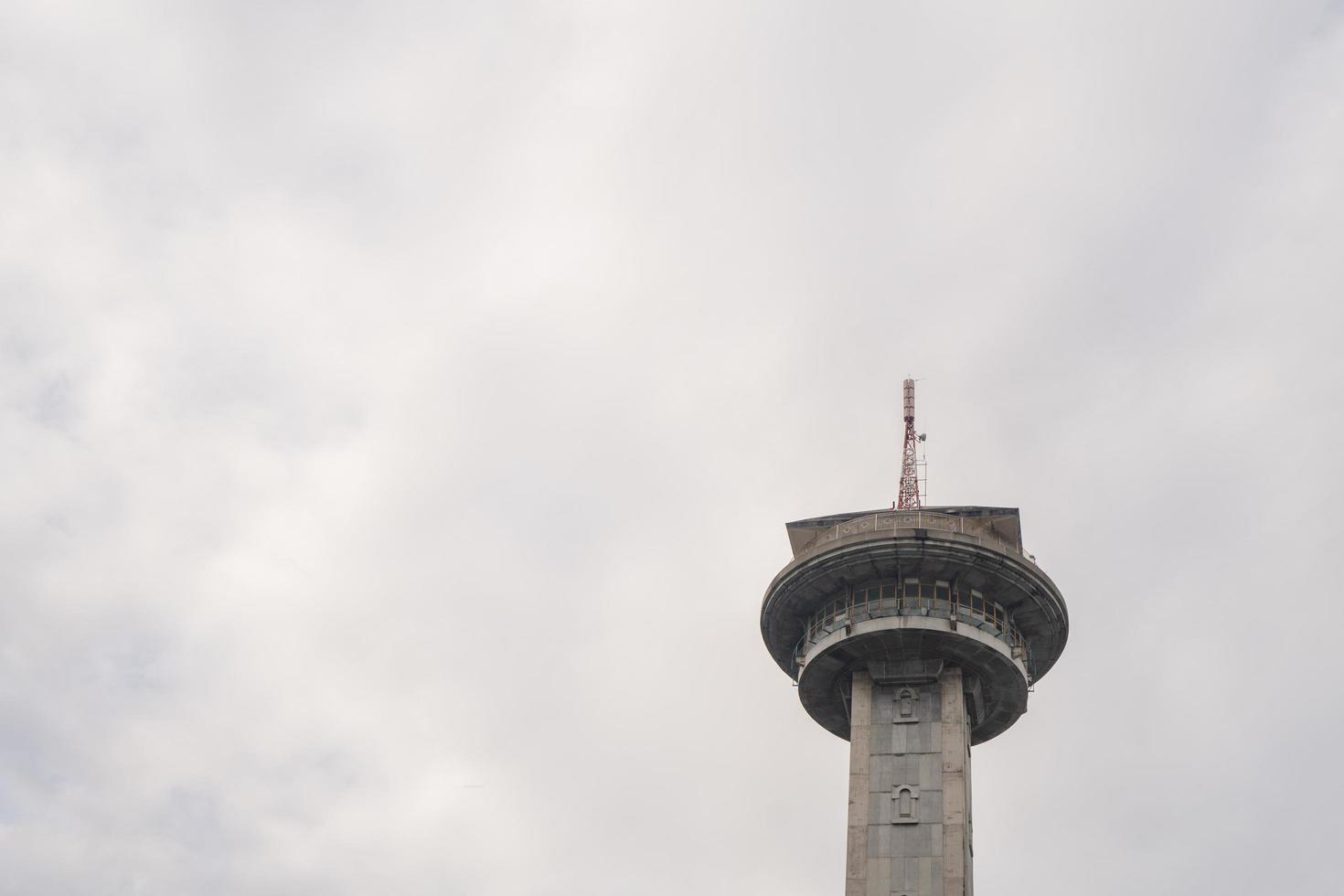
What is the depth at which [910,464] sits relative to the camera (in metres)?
85.8

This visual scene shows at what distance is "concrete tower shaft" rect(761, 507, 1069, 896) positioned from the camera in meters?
64.0

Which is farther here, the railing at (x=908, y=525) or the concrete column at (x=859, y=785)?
the railing at (x=908, y=525)

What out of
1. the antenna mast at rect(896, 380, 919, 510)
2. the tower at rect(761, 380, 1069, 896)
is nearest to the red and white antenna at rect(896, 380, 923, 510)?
the antenna mast at rect(896, 380, 919, 510)

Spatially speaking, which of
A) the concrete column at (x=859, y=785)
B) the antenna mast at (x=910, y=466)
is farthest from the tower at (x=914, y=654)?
the antenna mast at (x=910, y=466)

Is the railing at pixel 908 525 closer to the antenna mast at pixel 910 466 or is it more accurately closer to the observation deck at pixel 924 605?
the observation deck at pixel 924 605

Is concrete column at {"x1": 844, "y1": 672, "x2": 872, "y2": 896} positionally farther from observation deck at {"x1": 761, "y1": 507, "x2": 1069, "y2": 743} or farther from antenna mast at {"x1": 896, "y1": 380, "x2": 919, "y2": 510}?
antenna mast at {"x1": 896, "y1": 380, "x2": 919, "y2": 510}

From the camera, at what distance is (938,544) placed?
68.4 meters

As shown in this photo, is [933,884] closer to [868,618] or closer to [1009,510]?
[868,618]

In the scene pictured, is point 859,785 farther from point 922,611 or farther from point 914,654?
point 922,611

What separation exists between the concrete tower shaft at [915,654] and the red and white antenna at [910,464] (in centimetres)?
1120

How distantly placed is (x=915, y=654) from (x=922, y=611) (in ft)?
7.59

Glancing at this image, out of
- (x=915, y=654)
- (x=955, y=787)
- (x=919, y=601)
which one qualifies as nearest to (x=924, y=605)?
(x=919, y=601)

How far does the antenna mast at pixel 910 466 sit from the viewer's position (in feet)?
277

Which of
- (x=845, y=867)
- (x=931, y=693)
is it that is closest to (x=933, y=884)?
(x=845, y=867)
